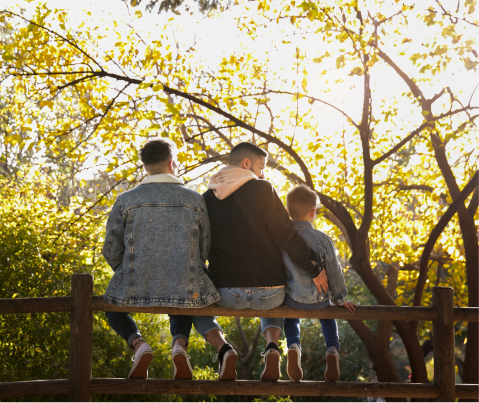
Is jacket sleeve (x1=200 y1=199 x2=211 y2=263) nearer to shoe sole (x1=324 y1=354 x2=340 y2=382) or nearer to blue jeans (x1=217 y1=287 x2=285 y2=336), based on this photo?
blue jeans (x1=217 y1=287 x2=285 y2=336)

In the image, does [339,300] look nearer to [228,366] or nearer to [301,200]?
[301,200]

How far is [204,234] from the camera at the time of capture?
2.73 metres

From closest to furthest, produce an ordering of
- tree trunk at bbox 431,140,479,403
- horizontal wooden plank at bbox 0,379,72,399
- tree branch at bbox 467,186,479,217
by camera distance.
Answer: horizontal wooden plank at bbox 0,379,72,399
tree trunk at bbox 431,140,479,403
tree branch at bbox 467,186,479,217

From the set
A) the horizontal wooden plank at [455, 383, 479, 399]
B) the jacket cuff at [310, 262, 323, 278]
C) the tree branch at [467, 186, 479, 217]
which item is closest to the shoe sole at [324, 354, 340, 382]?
the jacket cuff at [310, 262, 323, 278]

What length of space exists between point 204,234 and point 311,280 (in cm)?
72

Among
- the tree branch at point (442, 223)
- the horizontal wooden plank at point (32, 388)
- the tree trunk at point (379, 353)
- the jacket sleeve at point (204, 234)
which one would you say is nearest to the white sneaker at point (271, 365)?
the jacket sleeve at point (204, 234)

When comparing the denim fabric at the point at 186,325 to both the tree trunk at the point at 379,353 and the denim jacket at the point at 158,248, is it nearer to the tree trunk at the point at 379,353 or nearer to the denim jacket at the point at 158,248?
the denim jacket at the point at 158,248

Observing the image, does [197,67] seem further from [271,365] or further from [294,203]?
[271,365]

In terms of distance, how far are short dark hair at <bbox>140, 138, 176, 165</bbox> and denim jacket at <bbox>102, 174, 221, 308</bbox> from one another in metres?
0.10

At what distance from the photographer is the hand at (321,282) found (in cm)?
284

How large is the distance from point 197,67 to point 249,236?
461 cm

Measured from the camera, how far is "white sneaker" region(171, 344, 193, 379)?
263cm

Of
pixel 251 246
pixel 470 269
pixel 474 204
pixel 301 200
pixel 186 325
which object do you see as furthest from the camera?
pixel 474 204

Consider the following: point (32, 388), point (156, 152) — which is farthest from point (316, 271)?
point (32, 388)
